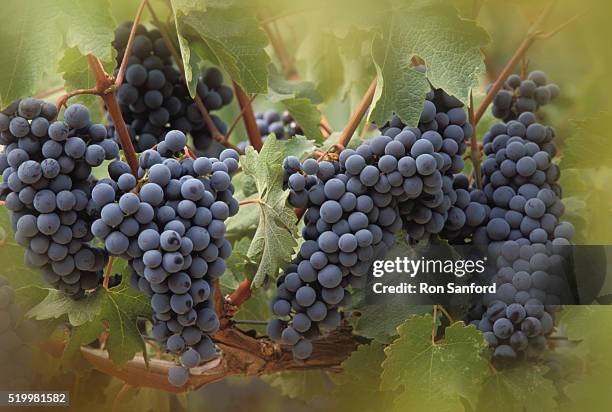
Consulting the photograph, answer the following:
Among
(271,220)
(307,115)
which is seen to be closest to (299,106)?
(307,115)

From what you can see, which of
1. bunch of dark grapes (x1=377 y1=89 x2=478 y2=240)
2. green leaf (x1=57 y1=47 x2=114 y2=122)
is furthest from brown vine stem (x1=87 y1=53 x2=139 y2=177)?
bunch of dark grapes (x1=377 y1=89 x2=478 y2=240)

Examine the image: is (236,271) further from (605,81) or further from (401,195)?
(605,81)

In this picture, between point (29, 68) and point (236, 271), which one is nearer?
point (29, 68)

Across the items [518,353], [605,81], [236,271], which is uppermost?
[605,81]

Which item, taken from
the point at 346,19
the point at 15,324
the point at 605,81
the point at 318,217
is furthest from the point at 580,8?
the point at 15,324

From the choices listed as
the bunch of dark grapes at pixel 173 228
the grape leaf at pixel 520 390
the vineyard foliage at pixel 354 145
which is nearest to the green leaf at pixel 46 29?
the vineyard foliage at pixel 354 145

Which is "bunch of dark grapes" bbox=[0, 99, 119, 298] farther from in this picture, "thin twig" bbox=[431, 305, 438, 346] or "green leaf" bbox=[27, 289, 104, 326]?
"thin twig" bbox=[431, 305, 438, 346]

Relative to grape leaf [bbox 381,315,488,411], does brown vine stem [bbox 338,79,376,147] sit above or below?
above

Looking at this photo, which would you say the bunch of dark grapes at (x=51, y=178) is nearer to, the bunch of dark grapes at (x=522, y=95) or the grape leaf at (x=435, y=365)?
the grape leaf at (x=435, y=365)
